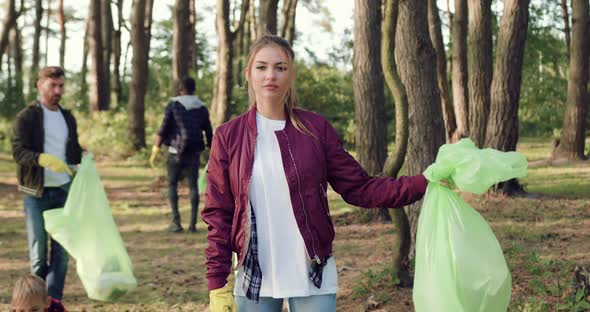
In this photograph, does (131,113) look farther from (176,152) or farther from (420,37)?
(420,37)

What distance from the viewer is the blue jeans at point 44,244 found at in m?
5.93

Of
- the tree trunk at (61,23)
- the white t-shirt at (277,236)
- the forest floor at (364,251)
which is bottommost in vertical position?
the forest floor at (364,251)

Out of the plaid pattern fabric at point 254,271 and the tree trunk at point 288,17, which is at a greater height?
the tree trunk at point 288,17

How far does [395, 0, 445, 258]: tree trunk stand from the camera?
6320 mm

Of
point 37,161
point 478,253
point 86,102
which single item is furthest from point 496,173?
point 86,102

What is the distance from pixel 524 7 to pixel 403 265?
5556 millimetres

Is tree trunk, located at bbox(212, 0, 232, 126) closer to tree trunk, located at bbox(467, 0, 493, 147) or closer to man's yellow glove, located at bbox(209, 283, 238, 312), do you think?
tree trunk, located at bbox(467, 0, 493, 147)

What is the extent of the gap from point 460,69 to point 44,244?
1023 cm

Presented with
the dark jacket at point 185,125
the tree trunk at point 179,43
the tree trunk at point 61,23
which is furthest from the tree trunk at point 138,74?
the tree trunk at point 61,23

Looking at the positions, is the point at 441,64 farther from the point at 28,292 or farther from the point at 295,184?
the point at 295,184

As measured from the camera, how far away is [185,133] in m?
10.2

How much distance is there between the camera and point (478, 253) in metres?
3.29

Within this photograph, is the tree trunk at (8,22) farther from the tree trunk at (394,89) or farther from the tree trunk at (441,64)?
the tree trunk at (394,89)

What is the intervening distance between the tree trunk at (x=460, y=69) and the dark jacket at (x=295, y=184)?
36.6 feet
